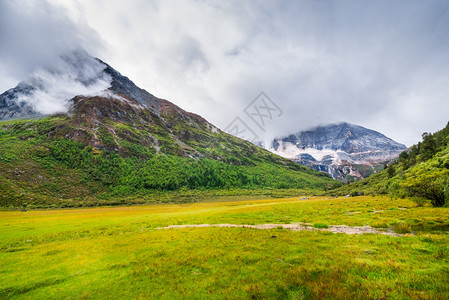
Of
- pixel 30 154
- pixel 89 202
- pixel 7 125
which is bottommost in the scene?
pixel 89 202

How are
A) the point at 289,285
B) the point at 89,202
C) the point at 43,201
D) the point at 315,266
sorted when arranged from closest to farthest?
the point at 289,285 < the point at 315,266 < the point at 43,201 < the point at 89,202

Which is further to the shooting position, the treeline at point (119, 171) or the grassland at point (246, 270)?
the treeline at point (119, 171)

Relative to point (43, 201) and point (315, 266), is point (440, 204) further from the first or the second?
point (43, 201)

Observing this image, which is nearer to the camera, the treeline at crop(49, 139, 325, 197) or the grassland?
the grassland

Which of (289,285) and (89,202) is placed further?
(89,202)

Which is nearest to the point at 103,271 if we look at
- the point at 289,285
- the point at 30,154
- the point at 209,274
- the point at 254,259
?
the point at 209,274

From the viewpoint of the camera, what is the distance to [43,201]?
99.9 meters

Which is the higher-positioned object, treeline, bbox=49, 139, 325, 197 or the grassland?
treeline, bbox=49, 139, 325, 197

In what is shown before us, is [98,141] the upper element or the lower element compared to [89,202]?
upper

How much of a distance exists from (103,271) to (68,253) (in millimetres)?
7699

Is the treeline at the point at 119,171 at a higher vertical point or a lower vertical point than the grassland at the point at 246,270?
higher

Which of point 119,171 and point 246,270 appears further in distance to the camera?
point 119,171

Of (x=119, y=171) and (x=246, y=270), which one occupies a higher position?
(x=119, y=171)

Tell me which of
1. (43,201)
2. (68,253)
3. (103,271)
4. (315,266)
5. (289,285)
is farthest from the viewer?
(43,201)
